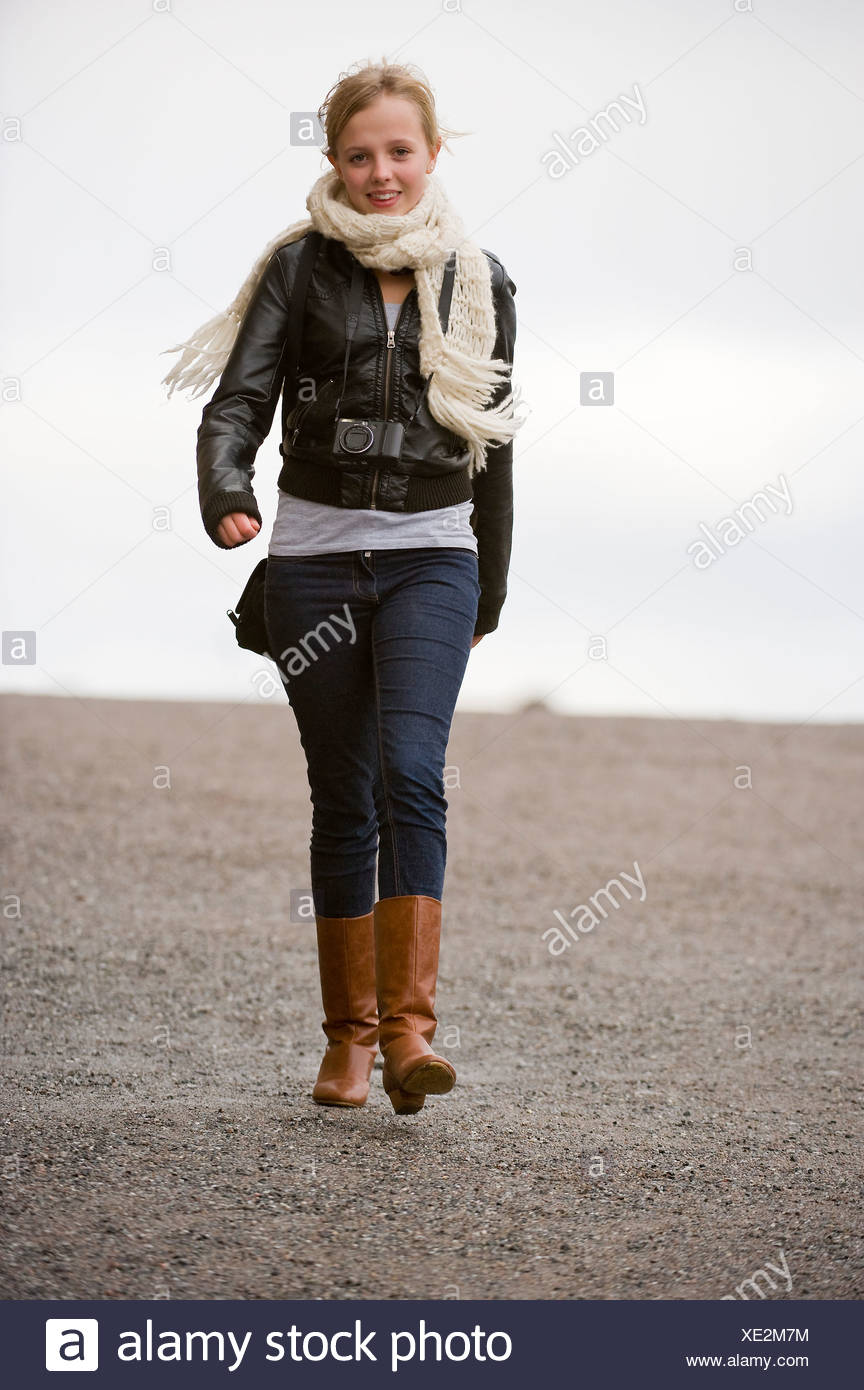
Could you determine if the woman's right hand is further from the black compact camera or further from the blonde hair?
the blonde hair

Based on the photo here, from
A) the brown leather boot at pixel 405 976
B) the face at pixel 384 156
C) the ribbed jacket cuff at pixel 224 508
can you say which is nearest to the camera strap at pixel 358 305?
the face at pixel 384 156

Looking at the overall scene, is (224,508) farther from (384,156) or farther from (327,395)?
(384,156)

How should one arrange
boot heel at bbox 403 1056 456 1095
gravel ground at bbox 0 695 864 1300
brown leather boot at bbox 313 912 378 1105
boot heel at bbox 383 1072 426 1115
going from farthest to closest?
brown leather boot at bbox 313 912 378 1105
boot heel at bbox 383 1072 426 1115
boot heel at bbox 403 1056 456 1095
gravel ground at bbox 0 695 864 1300

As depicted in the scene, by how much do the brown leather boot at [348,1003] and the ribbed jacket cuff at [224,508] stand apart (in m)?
1.01

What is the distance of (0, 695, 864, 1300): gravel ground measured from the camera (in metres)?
2.92

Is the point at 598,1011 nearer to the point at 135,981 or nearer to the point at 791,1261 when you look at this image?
the point at 135,981

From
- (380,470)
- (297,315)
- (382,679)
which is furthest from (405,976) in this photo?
(297,315)

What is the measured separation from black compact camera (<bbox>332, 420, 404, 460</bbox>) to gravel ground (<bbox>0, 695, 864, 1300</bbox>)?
152 cm

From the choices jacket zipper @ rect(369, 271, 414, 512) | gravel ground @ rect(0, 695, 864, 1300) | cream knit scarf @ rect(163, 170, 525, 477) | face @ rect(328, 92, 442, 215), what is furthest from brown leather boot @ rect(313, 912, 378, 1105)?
face @ rect(328, 92, 442, 215)

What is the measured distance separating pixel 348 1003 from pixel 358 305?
5.36 ft

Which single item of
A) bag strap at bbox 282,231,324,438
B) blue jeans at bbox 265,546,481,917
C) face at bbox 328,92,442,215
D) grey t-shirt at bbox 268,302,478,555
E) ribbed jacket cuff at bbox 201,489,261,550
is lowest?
blue jeans at bbox 265,546,481,917

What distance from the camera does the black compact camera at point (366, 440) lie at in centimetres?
339

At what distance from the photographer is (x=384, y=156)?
3449mm
